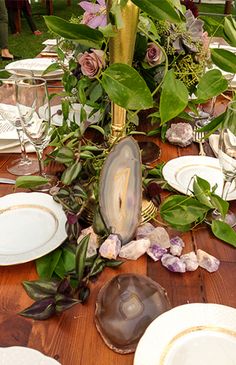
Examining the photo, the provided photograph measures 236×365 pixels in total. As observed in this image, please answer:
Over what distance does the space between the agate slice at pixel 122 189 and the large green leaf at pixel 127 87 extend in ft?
0.25

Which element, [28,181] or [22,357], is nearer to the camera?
[22,357]

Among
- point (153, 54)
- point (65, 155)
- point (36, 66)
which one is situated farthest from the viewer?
point (36, 66)

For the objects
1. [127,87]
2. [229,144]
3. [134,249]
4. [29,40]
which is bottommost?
[29,40]

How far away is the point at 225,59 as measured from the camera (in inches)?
Answer: 21.5

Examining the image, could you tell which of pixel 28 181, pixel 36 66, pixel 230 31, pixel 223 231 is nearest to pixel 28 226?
pixel 28 181

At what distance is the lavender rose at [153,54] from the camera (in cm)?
87

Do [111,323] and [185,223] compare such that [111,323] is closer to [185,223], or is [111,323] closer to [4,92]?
[185,223]

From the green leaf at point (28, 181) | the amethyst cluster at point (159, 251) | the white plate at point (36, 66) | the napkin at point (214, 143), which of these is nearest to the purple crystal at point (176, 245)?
the amethyst cluster at point (159, 251)

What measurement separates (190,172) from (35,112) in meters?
0.32

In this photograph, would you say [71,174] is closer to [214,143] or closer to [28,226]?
[28,226]

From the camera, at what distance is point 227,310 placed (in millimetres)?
462

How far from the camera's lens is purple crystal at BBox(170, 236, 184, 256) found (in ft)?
1.94

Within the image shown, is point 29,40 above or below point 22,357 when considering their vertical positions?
below

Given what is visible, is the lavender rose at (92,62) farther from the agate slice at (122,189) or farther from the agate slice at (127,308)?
the agate slice at (127,308)
